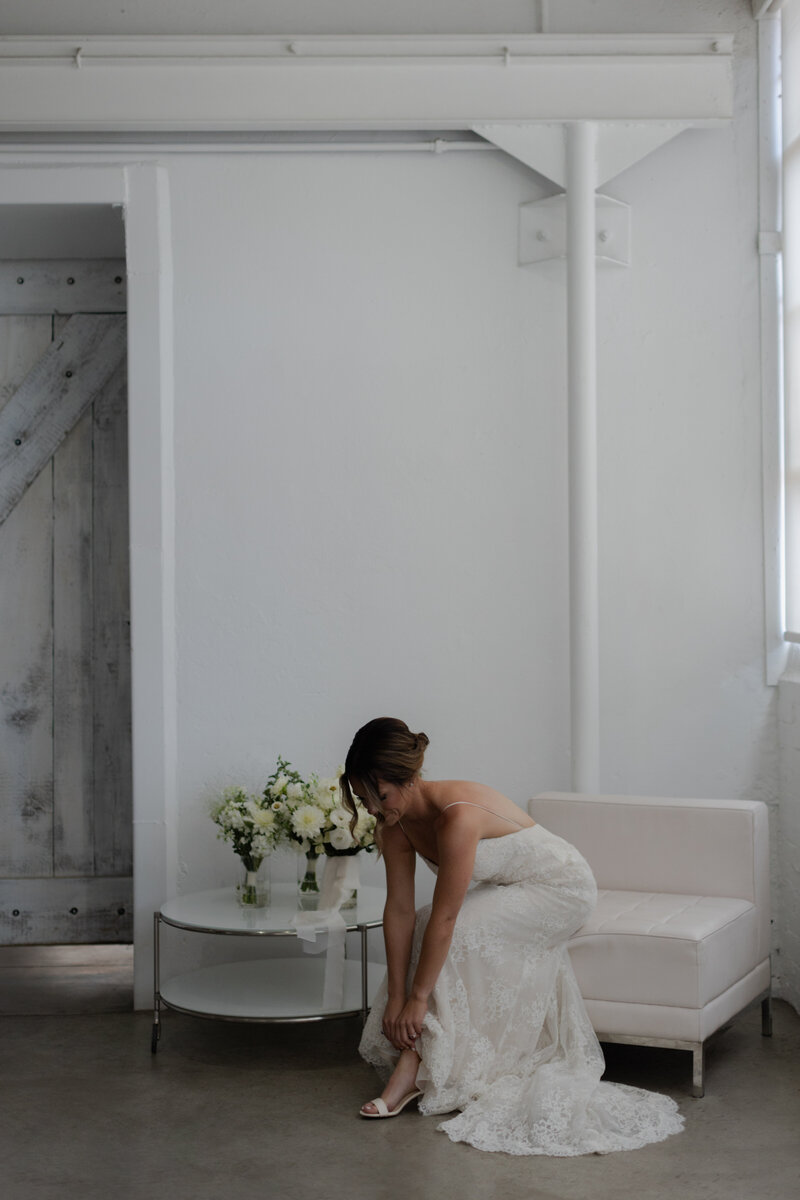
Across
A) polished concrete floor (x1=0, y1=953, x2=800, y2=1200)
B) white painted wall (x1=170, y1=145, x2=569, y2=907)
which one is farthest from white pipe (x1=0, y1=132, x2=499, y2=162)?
polished concrete floor (x1=0, y1=953, x2=800, y2=1200)

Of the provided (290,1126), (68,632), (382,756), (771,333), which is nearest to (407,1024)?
→ (290,1126)

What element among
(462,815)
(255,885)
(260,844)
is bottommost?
(255,885)

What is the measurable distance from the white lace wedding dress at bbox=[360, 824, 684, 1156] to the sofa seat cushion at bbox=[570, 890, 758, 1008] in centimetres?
7

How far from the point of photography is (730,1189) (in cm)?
290

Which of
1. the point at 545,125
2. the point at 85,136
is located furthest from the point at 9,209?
the point at 545,125

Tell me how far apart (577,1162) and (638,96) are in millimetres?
3644

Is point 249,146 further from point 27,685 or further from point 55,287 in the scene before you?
point 27,685

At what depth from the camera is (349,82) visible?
457cm

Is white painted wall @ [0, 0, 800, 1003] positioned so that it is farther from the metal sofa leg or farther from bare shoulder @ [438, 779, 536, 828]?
the metal sofa leg

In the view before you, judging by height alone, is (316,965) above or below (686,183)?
below

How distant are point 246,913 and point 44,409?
2394 millimetres

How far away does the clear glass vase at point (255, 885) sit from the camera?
13.3 ft

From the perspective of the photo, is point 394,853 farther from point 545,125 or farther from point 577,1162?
point 545,125

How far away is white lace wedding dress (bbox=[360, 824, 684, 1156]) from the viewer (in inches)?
127
